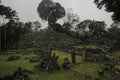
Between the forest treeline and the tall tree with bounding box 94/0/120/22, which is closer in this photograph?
the tall tree with bounding box 94/0/120/22

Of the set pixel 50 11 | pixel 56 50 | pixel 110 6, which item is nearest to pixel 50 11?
pixel 50 11

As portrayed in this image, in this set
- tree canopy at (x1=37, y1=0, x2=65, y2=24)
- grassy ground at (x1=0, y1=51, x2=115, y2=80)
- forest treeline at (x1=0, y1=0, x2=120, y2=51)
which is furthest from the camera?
tree canopy at (x1=37, y1=0, x2=65, y2=24)

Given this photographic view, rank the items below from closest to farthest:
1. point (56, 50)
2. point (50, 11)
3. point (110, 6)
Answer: point (110, 6) → point (56, 50) → point (50, 11)

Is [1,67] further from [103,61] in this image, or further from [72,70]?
[103,61]

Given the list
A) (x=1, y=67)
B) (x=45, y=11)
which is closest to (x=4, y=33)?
(x=1, y=67)

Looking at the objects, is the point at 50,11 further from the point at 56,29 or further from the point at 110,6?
the point at 110,6

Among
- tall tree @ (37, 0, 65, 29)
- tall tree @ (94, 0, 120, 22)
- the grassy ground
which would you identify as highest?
tall tree @ (37, 0, 65, 29)

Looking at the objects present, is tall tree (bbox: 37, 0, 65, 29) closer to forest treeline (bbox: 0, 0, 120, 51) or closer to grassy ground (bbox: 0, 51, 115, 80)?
forest treeline (bbox: 0, 0, 120, 51)

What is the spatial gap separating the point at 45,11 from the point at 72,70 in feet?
161

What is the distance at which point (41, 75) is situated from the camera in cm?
2141

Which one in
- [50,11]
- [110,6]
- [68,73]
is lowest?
[68,73]

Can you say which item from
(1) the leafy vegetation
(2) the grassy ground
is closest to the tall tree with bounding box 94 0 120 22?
(1) the leafy vegetation

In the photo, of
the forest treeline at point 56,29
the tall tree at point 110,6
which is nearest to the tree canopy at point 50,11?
the forest treeline at point 56,29

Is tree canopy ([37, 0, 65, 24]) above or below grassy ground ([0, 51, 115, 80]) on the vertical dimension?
above
